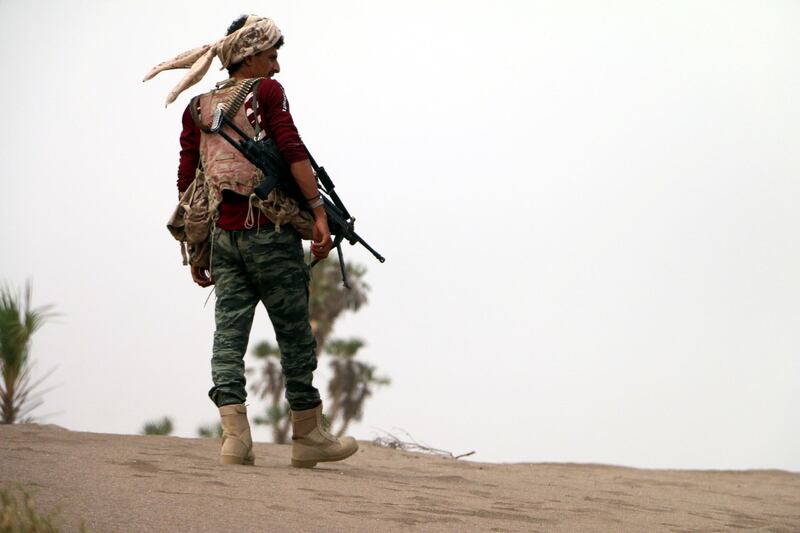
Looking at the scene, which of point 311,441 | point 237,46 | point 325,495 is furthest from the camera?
point 311,441

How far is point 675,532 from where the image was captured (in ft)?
18.6

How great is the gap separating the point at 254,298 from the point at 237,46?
1324 mm

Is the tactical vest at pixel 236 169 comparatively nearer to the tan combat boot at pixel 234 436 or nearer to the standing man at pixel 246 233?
the standing man at pixel 246 233

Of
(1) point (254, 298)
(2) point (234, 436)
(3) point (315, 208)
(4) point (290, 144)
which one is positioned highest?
(4) point (290, 144)

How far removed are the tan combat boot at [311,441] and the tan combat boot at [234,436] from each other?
369 millimetres

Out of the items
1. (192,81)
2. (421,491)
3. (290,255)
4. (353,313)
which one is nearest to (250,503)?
(421,491)

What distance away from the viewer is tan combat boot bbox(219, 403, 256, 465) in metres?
6.50

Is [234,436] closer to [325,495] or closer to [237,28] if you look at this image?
[325,495]

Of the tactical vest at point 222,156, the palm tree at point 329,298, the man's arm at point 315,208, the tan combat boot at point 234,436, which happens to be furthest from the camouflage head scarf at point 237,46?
the palm tree at point 329,298

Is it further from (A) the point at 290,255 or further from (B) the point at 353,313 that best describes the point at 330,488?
(B) the point at 353,313

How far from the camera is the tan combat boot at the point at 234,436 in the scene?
6.50m

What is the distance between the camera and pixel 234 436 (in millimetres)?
6520

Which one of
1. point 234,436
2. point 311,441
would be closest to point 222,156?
point 234,436

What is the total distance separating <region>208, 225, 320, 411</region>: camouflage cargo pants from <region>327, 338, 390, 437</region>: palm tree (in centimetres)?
2367
